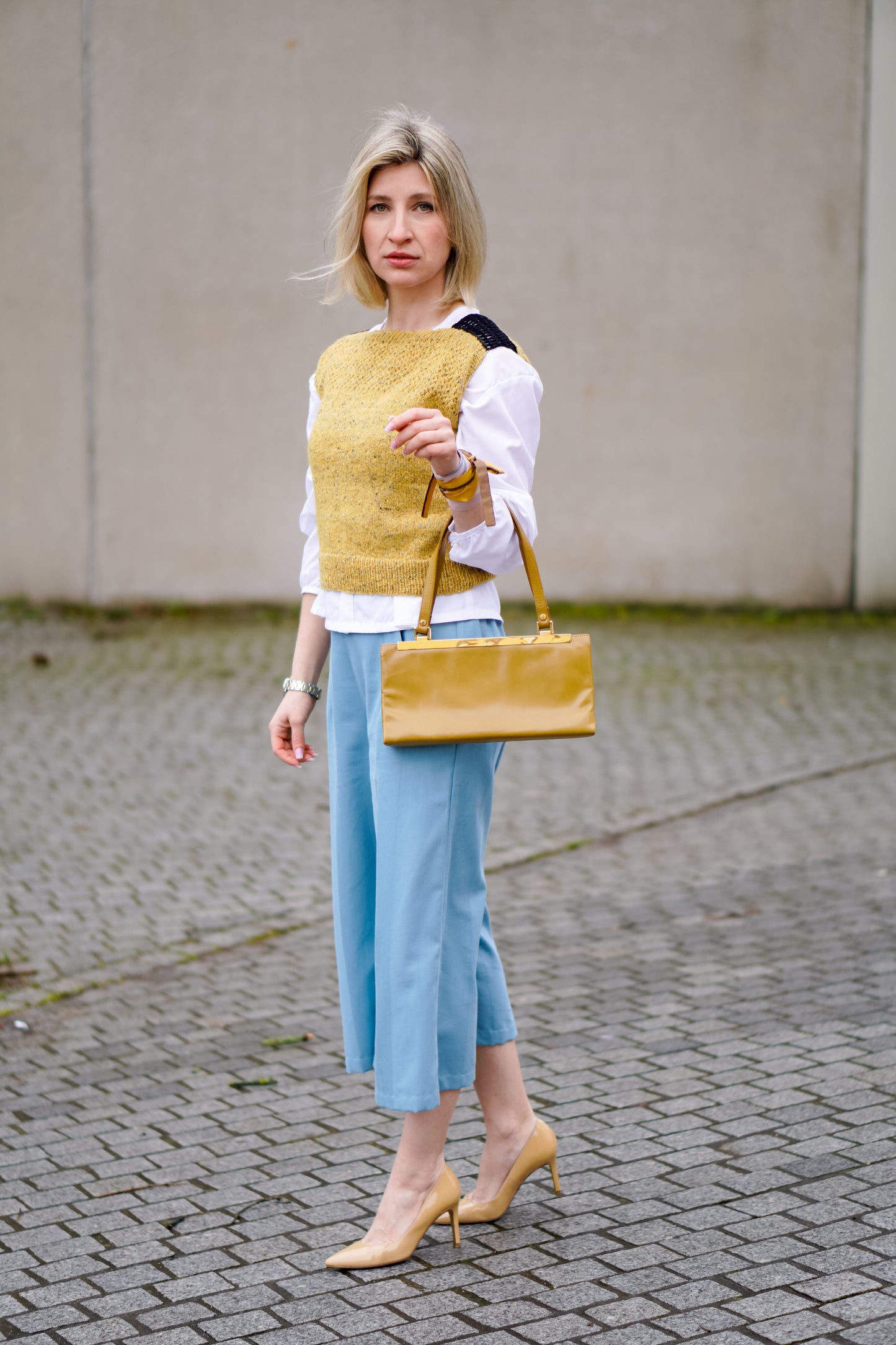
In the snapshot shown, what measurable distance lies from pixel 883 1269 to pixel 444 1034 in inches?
36.3

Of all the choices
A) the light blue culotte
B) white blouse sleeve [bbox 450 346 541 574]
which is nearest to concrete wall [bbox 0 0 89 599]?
the light blue culotte

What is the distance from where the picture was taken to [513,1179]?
10.5 ft

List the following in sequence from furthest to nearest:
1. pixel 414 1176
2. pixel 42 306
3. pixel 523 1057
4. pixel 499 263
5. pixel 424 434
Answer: pixel 42 306 → pixel 499 263 → pixel 523 1057 → pixel 414 1176 → pixel 424 434

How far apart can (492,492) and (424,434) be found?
260 millimetres

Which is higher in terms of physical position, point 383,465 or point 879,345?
point 879,345

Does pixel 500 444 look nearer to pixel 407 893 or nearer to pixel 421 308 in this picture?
pixel 421 308

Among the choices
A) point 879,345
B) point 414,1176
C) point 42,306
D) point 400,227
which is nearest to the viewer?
point 400,227

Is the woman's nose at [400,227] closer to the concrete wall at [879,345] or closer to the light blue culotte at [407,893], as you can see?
the light blue culotte at [407,893]

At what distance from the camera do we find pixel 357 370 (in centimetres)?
299

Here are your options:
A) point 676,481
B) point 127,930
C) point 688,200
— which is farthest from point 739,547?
point 127,930

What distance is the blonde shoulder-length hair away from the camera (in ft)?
9.66

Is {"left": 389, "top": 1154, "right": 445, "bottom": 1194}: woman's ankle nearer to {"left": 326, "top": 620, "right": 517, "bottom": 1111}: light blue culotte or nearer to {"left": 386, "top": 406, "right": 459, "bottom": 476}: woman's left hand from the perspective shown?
{"left": 326, "top": 620, "right": 517, "bottom": 1111}: light blue culotte

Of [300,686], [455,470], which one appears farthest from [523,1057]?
[455,470]

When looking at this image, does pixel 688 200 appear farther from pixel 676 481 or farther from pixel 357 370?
pixel 357 370
